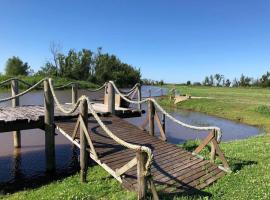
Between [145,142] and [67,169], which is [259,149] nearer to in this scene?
[145,142]

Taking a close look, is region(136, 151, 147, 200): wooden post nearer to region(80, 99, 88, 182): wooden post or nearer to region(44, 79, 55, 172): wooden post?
region(80, 99, 88, 182): wooden post

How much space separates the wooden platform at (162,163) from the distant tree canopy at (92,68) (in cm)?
7802

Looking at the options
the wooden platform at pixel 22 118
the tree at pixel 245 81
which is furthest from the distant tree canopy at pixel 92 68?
the wooden platform at pixel 22 118

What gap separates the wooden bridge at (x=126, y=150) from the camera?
28.3 feet

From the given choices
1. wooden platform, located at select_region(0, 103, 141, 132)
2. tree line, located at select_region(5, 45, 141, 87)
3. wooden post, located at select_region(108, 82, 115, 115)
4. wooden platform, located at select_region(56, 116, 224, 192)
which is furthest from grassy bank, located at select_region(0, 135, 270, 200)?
tree line, located at select_region(5, 45, 141, 87)

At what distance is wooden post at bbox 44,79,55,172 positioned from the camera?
44.6 ft

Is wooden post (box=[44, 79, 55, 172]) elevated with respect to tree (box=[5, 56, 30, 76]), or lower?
lower

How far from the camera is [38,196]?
10.6m

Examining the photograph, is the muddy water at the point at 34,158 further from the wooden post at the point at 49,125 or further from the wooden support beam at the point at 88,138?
the wooden support beam at the point at 88,138

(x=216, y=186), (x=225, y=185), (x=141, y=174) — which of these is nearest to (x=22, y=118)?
(x=141, y=174)

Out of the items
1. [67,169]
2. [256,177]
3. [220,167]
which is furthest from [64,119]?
[256,177]

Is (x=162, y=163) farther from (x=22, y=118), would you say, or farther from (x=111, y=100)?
(x=22, y=118)

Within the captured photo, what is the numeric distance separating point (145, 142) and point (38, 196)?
4.39 m

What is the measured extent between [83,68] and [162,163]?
85.7 m
